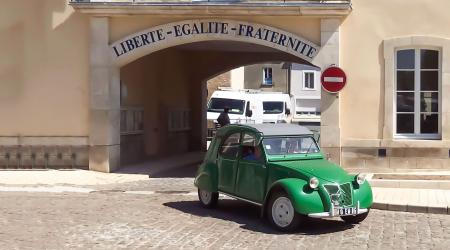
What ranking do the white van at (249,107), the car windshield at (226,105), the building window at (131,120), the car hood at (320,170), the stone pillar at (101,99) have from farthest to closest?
1. the car windshield at (226,105)
2. the white van at (249,107)
3. the building window at (131,120)
4. the stone pillar at (101,99)
5. the car hood at (320,170)

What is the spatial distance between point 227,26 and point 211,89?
2653cm

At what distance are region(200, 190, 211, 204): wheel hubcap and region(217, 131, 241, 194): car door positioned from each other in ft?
→ 1.42

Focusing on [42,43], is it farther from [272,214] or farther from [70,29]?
[272,214]

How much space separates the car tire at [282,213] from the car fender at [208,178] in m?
1.59

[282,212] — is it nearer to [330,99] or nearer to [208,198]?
[208,198]

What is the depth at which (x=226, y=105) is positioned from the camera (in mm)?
31906

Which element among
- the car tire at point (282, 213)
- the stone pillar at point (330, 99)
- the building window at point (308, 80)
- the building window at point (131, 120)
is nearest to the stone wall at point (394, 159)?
the stone pillar at point (330, 99)

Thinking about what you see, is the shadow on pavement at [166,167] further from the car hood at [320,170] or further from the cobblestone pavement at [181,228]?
the car hood at [320,170]

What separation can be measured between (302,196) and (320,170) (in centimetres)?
71

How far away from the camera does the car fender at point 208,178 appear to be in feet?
35.1

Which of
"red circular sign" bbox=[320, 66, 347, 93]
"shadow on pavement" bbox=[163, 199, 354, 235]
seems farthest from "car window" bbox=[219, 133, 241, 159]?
"red circular sign" bbox=[320, 66, 347, 93]

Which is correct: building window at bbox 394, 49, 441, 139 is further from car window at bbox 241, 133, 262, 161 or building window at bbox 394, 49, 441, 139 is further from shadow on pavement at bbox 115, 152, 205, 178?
car window at bbox 241, 133, 262, 161

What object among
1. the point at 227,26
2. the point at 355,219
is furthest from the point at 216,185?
the point at 227,26

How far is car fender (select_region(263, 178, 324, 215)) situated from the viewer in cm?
871
